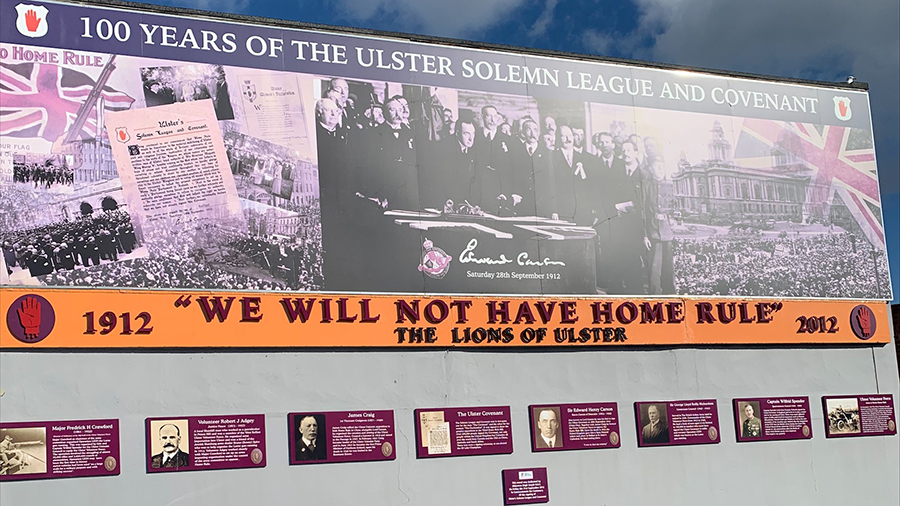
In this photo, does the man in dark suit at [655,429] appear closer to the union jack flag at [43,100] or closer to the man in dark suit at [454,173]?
the man in dark suit at [454,173]

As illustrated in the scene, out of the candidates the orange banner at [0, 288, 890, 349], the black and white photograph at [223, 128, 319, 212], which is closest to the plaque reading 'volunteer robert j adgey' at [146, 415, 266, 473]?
the orange banner at [0, 288, 890, 349]

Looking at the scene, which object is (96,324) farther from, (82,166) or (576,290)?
(576,290)

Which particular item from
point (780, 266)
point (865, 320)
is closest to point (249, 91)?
point (780, 266)

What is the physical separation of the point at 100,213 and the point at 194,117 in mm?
1728


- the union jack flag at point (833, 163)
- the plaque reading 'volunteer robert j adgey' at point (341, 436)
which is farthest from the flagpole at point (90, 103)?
the union jack flag at point (833, 163)

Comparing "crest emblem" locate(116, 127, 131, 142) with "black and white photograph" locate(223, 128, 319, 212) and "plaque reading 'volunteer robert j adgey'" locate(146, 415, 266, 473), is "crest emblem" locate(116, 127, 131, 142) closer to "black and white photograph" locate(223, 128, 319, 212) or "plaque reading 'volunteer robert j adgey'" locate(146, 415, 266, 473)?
"black and white photograph" locate(223, 128, 319, 212)

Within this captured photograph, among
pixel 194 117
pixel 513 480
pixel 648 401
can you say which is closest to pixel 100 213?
pixel 194 117

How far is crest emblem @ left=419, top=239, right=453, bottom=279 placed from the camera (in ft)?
48.4

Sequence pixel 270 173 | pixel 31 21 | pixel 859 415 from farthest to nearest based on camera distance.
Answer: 1. pixel 859 415
2. pixel 270 173
3. pixel 31 21

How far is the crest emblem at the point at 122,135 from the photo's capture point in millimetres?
13375

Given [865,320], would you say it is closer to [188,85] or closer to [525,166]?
[525,166]

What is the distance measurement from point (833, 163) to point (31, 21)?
12.3m

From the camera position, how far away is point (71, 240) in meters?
12.9

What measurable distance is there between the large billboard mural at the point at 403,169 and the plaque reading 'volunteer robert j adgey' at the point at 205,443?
5.45 feet
